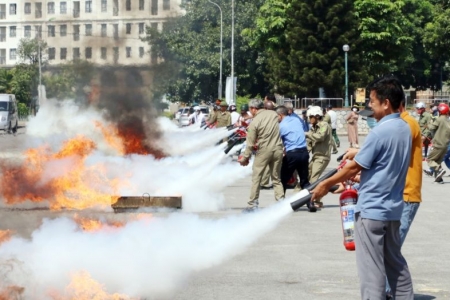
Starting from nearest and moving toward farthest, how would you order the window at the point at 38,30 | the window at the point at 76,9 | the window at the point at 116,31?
the window at the point at 76,9 → the window at the point at 38,30 → the window at the point at 116,31

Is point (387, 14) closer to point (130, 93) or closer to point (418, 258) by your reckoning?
point (130, 93)

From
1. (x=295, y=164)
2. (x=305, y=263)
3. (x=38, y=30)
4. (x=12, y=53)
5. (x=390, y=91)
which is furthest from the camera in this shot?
(x=12, y=53)

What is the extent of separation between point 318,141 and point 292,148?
0.56 metres

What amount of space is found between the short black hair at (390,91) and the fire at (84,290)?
2.58m

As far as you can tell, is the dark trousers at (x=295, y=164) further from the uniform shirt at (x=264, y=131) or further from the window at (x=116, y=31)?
the window at (x=116, y=31)

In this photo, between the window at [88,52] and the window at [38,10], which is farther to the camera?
the window at [88,52]

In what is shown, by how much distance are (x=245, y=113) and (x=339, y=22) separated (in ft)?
127

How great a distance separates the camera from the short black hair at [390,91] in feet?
22.6

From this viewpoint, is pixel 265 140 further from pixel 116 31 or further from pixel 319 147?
pixel 116 31

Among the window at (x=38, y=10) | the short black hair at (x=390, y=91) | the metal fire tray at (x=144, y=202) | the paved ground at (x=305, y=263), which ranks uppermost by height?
the window at (x=38, y=10)

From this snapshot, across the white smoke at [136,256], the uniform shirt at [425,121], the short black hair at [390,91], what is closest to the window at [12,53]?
the uniform shirt at [425,121]

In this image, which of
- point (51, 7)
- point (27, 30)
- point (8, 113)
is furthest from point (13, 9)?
point (8, 113)

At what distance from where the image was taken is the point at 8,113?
51938 millimetres

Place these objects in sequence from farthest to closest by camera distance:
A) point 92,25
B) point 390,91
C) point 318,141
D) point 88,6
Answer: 1. point 92,25
2. point 88,6
3. point 318,141
4. point 390,91
